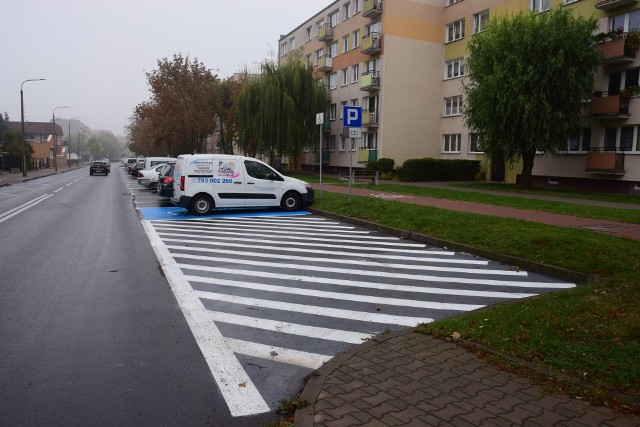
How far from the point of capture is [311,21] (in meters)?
53.3

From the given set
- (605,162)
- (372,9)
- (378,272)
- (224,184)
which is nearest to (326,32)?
(372,9)

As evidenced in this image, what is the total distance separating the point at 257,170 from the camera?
54.5 feet

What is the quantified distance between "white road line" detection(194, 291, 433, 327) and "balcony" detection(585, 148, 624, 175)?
2247 centimetres

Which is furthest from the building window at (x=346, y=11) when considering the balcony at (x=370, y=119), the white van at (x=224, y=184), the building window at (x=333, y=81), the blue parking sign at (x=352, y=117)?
the white van at (x=224, y=184)

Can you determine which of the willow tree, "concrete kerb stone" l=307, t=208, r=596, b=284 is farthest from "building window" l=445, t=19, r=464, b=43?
"concrete kerb stone" l=307, t=208, r=596, b=284

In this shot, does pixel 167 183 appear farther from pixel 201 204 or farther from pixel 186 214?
pixel 201 204

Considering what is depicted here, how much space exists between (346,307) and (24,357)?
331 centimetres

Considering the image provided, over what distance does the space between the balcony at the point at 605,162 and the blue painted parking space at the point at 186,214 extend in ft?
51.8

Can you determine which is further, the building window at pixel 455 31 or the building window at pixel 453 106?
the building window at pixel 453 106

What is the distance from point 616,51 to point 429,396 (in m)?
25.3

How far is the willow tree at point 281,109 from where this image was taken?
38.6 m

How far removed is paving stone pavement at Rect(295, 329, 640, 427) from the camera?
3322 mm

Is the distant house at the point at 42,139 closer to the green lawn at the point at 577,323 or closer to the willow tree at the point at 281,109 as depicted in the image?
the willow tree at the point at 281,109

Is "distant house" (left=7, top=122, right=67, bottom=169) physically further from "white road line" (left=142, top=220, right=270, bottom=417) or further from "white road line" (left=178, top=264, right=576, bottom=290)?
"white road line" (left=142, top=220, right=270, bottom=417)
